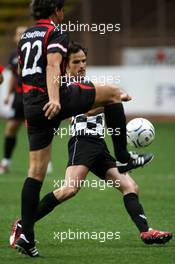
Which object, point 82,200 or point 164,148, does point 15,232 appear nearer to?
point 82,200

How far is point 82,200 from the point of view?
1038 cm

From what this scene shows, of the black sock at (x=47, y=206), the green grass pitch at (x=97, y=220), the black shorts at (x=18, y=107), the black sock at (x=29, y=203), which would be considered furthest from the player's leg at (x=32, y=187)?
the black shorts at (x=18, y=107)

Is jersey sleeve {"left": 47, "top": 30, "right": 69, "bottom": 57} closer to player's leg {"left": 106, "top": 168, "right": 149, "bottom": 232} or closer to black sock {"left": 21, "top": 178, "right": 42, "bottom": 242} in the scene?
black sock {"left": 21, "top": 178, "right": 42, "bottom": 242}

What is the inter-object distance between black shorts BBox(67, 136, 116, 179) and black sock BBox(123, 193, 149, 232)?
286mm

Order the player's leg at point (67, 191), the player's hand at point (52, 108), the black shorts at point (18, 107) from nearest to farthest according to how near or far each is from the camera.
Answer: the player's hand at point (52, 108) < the player's leg at point (67, 191) < the black shorts at point (18, 107)

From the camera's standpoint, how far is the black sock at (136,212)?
23.4 ft

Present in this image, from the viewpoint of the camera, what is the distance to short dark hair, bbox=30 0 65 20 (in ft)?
21.4

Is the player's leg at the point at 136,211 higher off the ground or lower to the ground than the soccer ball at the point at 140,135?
lower

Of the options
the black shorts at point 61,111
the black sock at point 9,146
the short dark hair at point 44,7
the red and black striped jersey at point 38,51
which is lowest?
the black sock at point 9,146

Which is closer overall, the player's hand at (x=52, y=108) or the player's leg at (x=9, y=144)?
the player's hand at (x=52, y=108)

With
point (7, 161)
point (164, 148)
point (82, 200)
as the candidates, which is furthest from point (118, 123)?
point (164, 148)

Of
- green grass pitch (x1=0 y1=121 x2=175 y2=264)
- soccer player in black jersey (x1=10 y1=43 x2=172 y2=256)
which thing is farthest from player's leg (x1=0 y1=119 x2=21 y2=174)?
soccer player in black jersey (x1=10 y1=43 x2=172 y2=256)

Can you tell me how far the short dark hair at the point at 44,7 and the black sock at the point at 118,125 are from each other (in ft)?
2.71

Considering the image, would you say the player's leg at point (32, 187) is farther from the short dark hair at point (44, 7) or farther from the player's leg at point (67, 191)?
the short dark hair at point (44, 7)
